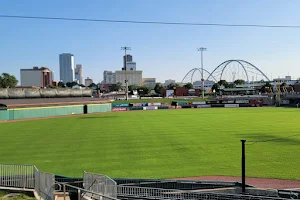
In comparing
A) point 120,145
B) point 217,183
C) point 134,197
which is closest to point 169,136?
point 120,145

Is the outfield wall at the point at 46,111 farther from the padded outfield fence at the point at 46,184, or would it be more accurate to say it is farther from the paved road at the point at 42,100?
the padded outfield fence at the point at 46,184

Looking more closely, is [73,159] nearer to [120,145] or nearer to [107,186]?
[120,145]

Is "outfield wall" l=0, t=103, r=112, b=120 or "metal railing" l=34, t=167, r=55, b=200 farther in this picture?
"outfield wall" l=0, t=103, r=112, b=120

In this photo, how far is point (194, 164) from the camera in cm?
1964

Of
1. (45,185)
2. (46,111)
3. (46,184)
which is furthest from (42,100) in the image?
(46,184)

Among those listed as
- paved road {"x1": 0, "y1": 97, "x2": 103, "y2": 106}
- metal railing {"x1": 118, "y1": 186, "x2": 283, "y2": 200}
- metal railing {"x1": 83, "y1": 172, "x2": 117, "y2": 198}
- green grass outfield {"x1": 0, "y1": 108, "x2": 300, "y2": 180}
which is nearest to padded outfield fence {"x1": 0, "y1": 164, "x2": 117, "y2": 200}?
metal railing {"x1": 83, "y1": 172, "x2": 117, "y2": 198}

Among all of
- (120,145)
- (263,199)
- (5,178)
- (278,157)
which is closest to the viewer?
(263,199)

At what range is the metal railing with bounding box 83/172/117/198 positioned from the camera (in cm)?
1059

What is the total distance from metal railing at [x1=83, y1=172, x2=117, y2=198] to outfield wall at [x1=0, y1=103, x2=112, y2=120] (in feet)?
163

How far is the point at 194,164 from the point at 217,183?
699 cm

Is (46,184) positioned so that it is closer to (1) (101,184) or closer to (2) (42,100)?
(1) (101,184)

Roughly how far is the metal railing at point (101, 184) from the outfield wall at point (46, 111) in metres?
49.8

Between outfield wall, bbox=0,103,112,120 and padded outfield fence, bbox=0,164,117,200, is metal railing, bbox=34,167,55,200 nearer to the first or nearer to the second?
padded outfield fence, bbox=0,164,117,200

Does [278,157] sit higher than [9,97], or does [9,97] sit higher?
[9,97]
